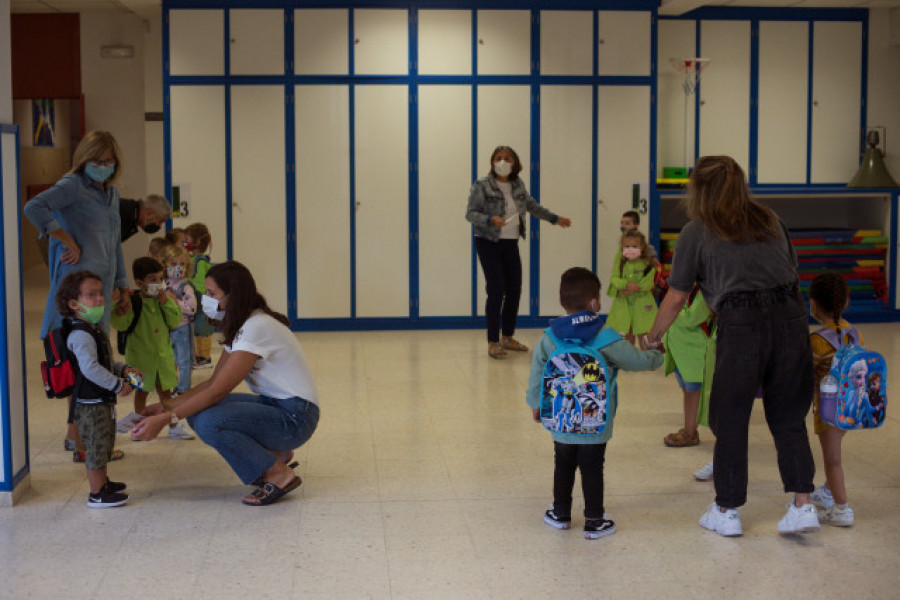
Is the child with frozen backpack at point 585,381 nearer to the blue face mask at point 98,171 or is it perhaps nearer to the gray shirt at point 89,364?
the gray shirt at point 89,364

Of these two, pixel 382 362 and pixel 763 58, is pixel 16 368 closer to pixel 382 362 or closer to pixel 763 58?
pixel 382 362

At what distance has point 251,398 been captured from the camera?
14.8 ft

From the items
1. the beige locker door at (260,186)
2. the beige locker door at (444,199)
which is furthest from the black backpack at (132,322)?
the beige locker door at (444,199)

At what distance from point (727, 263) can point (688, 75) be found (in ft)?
20.4

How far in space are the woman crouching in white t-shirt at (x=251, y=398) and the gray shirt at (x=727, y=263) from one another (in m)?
1.51

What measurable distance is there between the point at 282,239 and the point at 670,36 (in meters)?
3.71

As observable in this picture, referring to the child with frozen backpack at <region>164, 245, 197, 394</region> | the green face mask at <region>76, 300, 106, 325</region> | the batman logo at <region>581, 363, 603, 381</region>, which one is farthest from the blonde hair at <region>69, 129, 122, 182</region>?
the batman logo at <region>581, 363, 603, 381</region>

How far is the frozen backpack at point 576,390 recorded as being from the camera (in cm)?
379

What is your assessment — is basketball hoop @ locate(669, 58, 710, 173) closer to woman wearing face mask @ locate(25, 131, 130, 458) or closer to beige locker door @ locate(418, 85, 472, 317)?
beige locker door @ locate(418, 85, 472, 317)

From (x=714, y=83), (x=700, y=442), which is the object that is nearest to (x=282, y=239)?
(x=714, y=83)

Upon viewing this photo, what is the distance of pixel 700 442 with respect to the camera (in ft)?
17.5

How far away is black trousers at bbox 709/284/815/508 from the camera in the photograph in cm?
383

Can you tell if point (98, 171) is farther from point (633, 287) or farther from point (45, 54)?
point (45, 54)

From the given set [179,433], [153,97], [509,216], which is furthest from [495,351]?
[153,97]
